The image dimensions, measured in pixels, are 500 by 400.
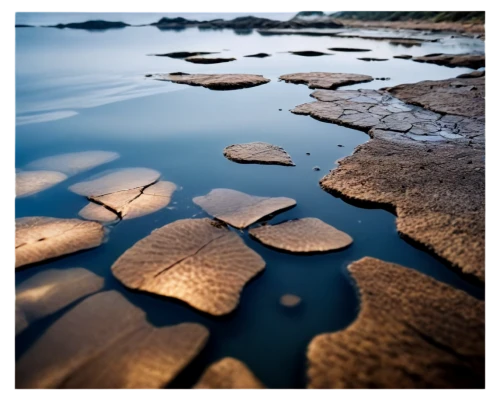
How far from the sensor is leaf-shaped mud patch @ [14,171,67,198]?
2195mm

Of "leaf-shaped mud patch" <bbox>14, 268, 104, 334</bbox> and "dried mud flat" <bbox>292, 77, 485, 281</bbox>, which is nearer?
"leaf-shaped mud patch" <bbox>14, 268, 104, 334</bbox>

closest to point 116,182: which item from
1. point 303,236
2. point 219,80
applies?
point 303,236

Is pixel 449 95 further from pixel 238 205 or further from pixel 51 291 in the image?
pixel 51 291

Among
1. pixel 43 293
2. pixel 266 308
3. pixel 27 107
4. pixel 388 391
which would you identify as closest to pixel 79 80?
pixel 27 107

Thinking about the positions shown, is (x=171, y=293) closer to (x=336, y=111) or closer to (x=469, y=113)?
(x=336, y=111)

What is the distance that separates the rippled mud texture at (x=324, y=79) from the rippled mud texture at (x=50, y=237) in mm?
4161

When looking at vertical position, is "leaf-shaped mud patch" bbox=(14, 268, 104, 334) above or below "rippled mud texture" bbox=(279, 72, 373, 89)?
below

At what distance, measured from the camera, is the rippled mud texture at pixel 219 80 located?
5.31 m

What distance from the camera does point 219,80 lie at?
5477 mm

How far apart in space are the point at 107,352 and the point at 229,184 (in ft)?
4.38

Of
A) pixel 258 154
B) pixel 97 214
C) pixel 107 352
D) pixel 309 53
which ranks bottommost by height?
pixel 107 352

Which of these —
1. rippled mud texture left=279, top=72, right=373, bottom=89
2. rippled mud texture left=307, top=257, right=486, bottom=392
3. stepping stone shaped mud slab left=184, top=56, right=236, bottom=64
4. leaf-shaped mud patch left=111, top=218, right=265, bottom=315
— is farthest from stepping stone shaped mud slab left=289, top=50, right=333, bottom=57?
rippled mud texture left=307, top=257, right=486, bottom=392

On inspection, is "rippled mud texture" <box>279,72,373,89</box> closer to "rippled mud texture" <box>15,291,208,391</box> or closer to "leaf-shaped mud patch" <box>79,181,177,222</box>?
"leaf-shaped mud patch" <box>79,181,177,222</box>

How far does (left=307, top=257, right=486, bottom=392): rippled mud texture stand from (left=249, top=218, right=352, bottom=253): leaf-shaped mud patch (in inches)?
11.5
